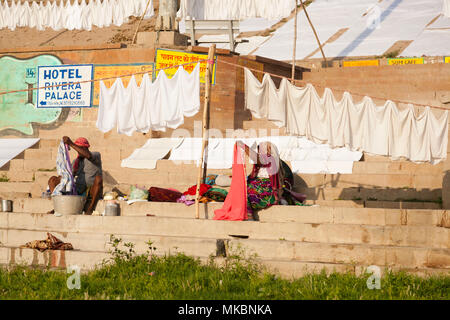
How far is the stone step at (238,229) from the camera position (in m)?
8.15

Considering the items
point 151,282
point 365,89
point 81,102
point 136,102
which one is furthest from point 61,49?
point 151,282

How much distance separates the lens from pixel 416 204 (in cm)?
1056

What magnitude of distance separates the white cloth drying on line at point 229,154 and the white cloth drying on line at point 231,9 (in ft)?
13.2

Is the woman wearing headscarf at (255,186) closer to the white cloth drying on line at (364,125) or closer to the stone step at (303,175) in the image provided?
the white cloth drying on line at (364,125)

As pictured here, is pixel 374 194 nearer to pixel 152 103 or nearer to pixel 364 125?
pixel 364 125

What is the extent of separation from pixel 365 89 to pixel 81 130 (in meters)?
6.53

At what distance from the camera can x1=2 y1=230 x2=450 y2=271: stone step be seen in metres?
7.59

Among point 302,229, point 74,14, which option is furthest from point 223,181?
point 74,14

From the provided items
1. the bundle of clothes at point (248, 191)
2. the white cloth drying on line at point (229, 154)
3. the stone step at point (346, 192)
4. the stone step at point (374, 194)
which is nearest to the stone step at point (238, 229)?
the bundle of clothes at point (248, 191)

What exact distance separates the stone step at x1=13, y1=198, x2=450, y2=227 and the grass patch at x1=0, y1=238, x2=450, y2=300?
1787 millimetres

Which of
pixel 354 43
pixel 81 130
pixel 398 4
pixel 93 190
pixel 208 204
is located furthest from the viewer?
pixel 398 4

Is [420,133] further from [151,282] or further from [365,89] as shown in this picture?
[365,89]

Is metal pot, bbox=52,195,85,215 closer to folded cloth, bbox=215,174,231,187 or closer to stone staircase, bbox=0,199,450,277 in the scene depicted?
stone staircase, bbox=0,199,450,277

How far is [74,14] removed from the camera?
69.0 feet
